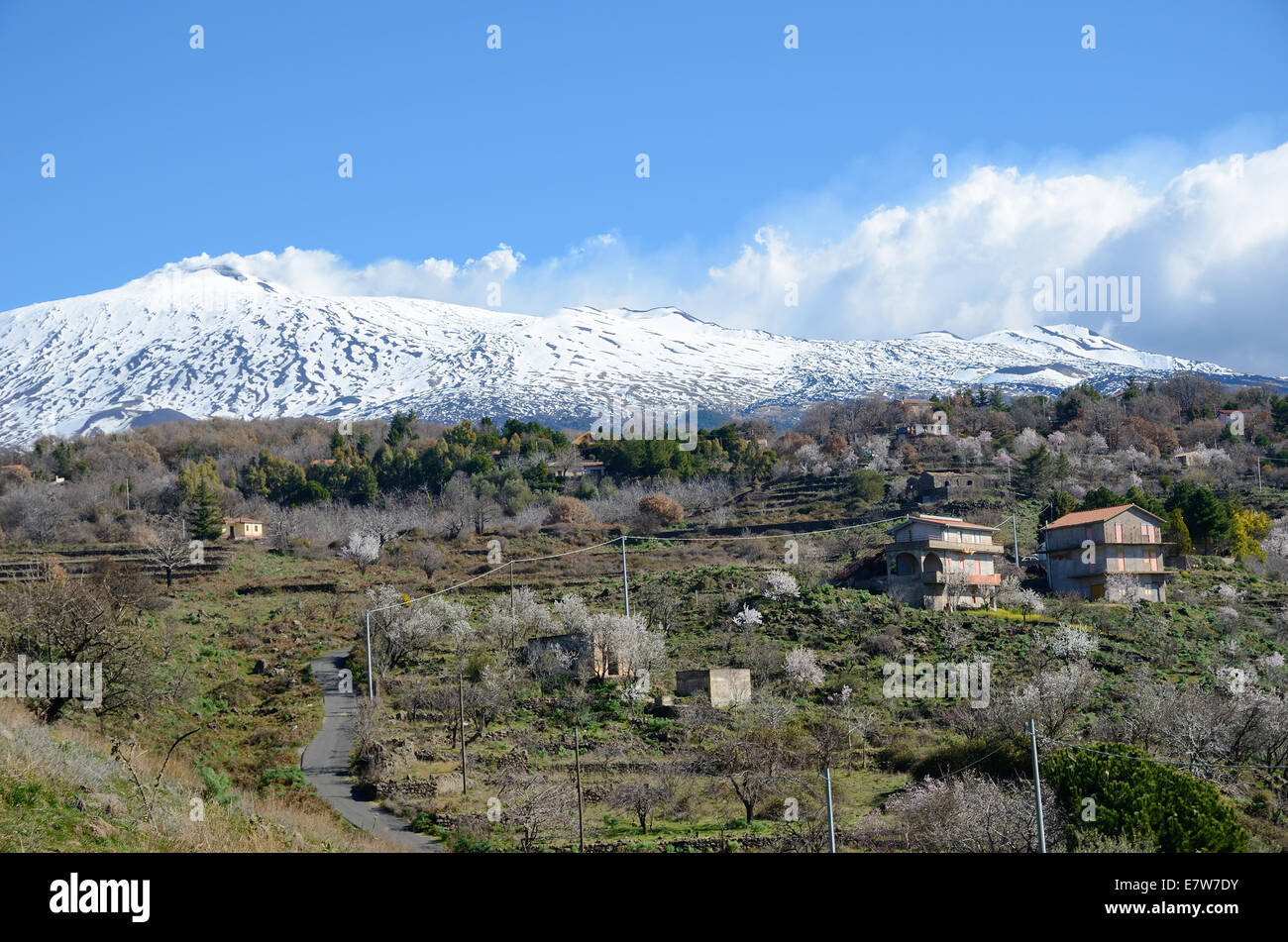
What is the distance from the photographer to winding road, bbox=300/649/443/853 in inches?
715

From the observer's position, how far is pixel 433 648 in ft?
114

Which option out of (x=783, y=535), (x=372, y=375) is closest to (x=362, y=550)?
(x=783, y=535)

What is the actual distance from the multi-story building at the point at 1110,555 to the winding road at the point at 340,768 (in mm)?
26894

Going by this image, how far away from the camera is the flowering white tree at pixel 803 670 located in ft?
Result: 98.9

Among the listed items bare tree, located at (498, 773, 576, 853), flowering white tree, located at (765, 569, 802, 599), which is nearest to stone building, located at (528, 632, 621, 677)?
flowering white tree, located at (765, 569, 802, 599)

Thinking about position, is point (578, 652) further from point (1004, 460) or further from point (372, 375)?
point (372, 375)

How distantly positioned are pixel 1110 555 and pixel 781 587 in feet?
42.8

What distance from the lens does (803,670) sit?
30.5 m

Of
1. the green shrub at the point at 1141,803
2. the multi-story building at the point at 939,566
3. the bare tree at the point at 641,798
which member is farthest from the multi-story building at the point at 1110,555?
the bare tree at the point at 641,798

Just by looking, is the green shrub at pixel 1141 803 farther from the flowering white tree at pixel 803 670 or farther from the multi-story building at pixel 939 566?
the multi-story building at pixel 939 566

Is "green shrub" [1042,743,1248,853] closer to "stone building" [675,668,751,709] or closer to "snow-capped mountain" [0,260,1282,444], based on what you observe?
"stone building" [675,668,751,709]

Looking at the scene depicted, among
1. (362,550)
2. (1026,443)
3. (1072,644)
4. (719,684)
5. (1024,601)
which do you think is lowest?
(719,684)
